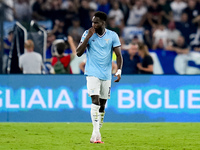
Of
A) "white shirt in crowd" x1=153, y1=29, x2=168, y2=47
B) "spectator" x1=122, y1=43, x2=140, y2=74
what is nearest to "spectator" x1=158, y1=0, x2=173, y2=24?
"white shirt in crowd" x1=153, y1=29, x2=168, y2=47

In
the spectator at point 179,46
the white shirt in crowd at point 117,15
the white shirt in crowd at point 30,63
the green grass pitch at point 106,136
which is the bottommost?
the green grass pitch at point 106,136

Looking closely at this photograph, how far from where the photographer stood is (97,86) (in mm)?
8461

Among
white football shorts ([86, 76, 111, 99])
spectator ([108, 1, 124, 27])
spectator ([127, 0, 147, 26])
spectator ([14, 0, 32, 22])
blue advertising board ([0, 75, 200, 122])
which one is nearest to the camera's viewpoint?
white football shorts ([86, 76, 111, 99])

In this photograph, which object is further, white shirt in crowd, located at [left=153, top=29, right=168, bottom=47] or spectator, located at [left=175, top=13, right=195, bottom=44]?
spectator, located at [left=175, top=13, right=195, bottom=44]

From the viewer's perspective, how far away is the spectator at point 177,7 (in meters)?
18.1

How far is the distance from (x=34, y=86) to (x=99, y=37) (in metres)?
5.27

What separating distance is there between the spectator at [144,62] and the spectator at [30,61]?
2627 mm

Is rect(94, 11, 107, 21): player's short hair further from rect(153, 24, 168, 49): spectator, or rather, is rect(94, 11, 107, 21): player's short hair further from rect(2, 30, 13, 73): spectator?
rect(153, 24, 168, 49): spectator

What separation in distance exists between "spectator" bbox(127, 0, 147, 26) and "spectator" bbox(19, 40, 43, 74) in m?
5.13

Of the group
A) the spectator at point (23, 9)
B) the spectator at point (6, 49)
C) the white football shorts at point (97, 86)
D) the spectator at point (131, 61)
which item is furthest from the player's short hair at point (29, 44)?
the white football shorts at point (97, 86)

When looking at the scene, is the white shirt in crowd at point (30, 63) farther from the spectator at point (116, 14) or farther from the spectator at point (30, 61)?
the spectator at point (116, 14)

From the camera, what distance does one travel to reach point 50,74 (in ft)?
44.2

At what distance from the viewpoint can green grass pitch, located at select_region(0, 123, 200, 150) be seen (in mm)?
8102

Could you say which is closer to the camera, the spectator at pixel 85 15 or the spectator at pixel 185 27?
the spectator at pixel 185 27
